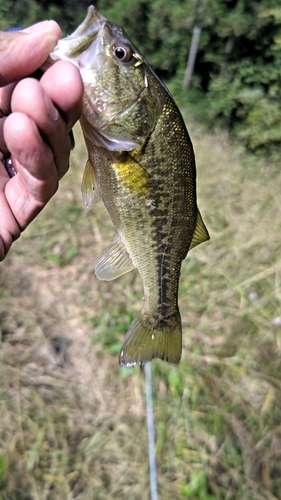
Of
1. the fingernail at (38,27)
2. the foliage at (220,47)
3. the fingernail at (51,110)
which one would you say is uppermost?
the fingernail at (38,27)

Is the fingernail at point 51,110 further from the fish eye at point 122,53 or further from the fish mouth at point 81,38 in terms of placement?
the fish eye at point 122,53

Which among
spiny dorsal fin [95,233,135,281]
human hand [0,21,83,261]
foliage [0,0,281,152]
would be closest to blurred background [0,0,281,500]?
spiny dorsal fin [95,233,135,281]

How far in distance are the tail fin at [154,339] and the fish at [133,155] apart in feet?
0.15

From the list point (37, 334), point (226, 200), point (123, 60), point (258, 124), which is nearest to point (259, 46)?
point (258, 124)

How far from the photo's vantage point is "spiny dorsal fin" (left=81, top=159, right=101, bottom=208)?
136 cm

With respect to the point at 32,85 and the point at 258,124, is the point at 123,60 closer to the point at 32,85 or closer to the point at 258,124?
the point at 32,85

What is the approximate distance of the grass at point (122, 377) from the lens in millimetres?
2576

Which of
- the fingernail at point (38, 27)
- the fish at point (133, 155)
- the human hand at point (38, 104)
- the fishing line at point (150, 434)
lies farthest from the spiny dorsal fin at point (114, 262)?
the fishing line at point (150, 434)

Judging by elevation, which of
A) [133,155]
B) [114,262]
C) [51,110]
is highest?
[51,110]

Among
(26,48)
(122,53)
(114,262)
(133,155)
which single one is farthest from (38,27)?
(114,262)

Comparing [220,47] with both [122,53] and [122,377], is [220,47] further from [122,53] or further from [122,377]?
[122,53]

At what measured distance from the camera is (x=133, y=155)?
127 centimetres

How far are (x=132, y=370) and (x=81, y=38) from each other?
2.48 metres

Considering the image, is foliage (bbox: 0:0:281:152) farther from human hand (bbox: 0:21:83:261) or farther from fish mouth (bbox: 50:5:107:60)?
human hand (bbox: 0:21:83:261)
